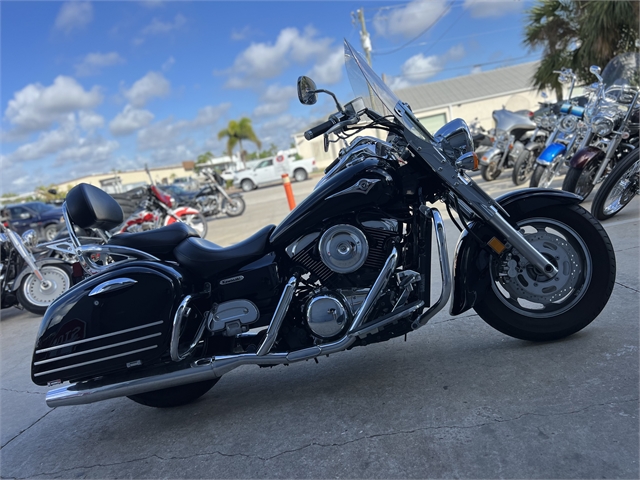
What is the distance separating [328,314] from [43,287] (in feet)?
17.0

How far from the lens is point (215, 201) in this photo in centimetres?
1466

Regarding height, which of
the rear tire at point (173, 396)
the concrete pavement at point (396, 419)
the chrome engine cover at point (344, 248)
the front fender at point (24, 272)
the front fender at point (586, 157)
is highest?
the chrome engine cover at point (344, 248)

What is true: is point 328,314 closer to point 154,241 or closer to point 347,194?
point 347,194

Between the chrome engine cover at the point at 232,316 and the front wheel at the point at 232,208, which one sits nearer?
the chrome engine cover at the point at 232,316

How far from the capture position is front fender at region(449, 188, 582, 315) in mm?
2840

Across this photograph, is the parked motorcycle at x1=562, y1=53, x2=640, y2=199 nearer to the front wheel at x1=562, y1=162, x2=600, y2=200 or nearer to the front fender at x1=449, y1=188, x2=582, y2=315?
the front wheel at x1=562, y1=162, x2=600, y2=200

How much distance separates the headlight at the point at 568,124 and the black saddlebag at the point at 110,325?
684 cm

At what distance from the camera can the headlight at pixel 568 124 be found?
7504mm

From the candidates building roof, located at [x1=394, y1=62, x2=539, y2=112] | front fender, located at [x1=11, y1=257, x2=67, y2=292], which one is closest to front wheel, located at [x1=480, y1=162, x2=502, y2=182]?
front fender, located at [x1=11, y1=257, x2=67, y2=292]

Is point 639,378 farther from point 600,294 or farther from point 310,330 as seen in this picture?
point 310,330

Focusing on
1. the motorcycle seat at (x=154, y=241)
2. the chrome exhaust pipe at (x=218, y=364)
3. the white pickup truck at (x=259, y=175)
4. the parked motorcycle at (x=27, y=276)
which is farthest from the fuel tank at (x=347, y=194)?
the white pickup truck at (x=259, y=175)

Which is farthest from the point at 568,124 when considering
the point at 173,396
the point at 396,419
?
the point at 173,396

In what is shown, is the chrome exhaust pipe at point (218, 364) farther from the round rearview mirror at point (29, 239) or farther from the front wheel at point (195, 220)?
the front wheel at point (195, 220)

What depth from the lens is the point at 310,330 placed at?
2.78m
